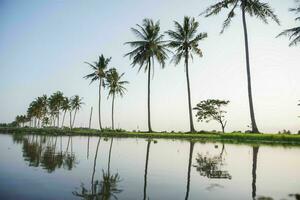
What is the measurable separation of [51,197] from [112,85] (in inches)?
2258

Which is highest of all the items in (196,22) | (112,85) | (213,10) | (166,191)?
(196,22)

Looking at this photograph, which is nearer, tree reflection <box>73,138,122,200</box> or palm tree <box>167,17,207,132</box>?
tree reflection <box>73,138,122,200</box>

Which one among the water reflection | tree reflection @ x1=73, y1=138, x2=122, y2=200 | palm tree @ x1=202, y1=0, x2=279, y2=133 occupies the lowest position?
the water reflection

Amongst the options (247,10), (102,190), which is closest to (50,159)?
(102,190)

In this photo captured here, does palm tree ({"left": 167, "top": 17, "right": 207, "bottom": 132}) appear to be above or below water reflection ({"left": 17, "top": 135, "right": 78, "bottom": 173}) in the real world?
above

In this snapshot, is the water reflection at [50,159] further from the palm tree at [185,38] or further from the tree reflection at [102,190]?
the palm tree at [185,38]

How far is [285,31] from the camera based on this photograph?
97.3ft

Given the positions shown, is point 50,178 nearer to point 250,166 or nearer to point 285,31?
point 250,166

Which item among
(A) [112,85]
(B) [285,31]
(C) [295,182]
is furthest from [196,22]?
(C) [295,182]

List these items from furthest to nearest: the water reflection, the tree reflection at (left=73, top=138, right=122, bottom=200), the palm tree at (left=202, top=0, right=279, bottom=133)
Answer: the palm tree at (left=202, top=0, right=279, bottom=133), the water reflection, the tree reflection at (left=73, top=138, right=122, bottom=200)

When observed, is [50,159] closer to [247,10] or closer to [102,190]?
[102,190]

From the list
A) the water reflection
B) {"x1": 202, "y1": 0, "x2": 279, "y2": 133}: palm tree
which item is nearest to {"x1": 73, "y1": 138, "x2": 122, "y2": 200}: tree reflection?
the water reflection

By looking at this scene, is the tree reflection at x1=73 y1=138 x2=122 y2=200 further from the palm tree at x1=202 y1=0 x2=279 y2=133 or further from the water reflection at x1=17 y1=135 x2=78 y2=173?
the palm tree at x1=202 y1=0 x2=279 y2=133

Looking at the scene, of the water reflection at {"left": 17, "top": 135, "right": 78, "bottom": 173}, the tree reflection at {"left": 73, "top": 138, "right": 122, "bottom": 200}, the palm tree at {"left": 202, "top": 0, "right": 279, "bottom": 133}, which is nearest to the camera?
the tree reflection at {"left": 73, "top": 138, "right": 122, "bottom": 200}
